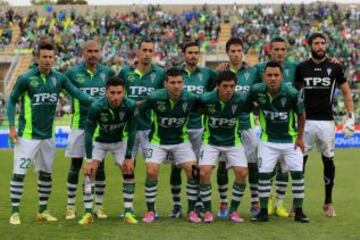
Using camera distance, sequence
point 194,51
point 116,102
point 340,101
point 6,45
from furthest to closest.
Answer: point 6,45
point 340,101
point 194,51
point 116,102

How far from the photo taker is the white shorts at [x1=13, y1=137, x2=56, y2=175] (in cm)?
1041

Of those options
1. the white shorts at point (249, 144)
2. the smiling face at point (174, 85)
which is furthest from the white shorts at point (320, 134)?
the smiling face at point (174, 85)

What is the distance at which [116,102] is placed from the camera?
33.6 feet

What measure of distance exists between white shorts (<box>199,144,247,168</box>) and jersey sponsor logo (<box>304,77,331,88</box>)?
153 cm

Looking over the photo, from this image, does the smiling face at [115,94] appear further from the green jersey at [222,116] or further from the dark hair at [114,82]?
the green jersey at [222,116]

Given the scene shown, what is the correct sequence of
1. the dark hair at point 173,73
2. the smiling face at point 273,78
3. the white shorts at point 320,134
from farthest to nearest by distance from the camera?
1. the white shorts at point 320,134
2. the dark hair at point 173,73
3. the smiling face at point 273,78

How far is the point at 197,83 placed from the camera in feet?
36.7

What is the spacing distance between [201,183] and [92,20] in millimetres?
39296

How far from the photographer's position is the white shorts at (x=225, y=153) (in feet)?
34.7

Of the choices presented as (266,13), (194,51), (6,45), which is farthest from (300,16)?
(194,51)

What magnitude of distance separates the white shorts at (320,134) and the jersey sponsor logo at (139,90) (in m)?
2.49

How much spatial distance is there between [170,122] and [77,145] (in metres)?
1.53

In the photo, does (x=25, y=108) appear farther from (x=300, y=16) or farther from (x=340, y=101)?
(x=300, y=16)

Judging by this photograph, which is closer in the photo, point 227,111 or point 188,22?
point 227,111
